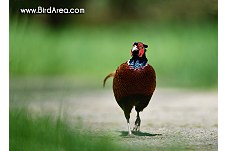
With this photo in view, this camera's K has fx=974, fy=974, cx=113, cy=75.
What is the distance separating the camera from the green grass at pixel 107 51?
472 cm

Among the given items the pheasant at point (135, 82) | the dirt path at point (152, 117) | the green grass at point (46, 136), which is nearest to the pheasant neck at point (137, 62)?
the pheasant at point (135, 82)

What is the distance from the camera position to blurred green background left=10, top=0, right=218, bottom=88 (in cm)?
471

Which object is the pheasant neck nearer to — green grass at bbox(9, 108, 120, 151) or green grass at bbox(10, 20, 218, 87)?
green grass at bbox(10, 20, 218, 87)

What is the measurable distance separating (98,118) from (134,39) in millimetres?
423

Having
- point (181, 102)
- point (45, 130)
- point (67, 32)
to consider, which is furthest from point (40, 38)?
A: point (181, 102)

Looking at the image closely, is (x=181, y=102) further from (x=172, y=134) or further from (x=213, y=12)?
(x=213, y=12)

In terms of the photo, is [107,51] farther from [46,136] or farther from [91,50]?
[46,136]

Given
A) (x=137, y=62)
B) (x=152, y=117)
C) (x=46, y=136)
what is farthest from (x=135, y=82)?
(x=46, y=136)

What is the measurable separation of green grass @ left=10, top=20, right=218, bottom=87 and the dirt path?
0.31 feet

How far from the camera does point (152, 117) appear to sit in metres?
4.74

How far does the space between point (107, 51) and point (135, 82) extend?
0.25 m

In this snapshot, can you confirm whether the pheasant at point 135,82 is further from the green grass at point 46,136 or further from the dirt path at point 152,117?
the green grass at point 46,136

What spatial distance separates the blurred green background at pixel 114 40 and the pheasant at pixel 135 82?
0.14 feet

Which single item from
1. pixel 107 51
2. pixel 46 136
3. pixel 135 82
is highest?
pixel 107 51
